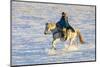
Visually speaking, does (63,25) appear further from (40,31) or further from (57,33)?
(40,31)

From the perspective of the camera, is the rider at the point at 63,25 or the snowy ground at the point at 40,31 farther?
the rider at the point at 63,25

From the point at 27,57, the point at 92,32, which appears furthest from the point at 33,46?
the point at 92,32

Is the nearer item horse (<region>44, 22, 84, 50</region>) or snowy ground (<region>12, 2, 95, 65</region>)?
snowy ground (<region>12, 2, 95, 65</region>)

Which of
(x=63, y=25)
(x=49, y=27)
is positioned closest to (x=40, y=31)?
(x=49, y=27)

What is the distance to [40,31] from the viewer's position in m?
2.61

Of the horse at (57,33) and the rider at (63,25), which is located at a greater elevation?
the rider at (63,25)

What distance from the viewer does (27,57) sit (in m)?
2.55

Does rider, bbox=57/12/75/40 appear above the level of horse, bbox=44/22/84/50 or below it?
above

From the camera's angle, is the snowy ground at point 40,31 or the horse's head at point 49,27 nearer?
the snowy ground at point 40,31

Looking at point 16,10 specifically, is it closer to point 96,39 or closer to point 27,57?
point 27,57

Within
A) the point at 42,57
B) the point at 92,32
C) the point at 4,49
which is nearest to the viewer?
the point at 4,49

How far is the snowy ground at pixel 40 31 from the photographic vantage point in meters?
2.50

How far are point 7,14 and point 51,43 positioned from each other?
1.97ft

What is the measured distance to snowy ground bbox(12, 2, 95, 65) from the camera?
2.50 m
